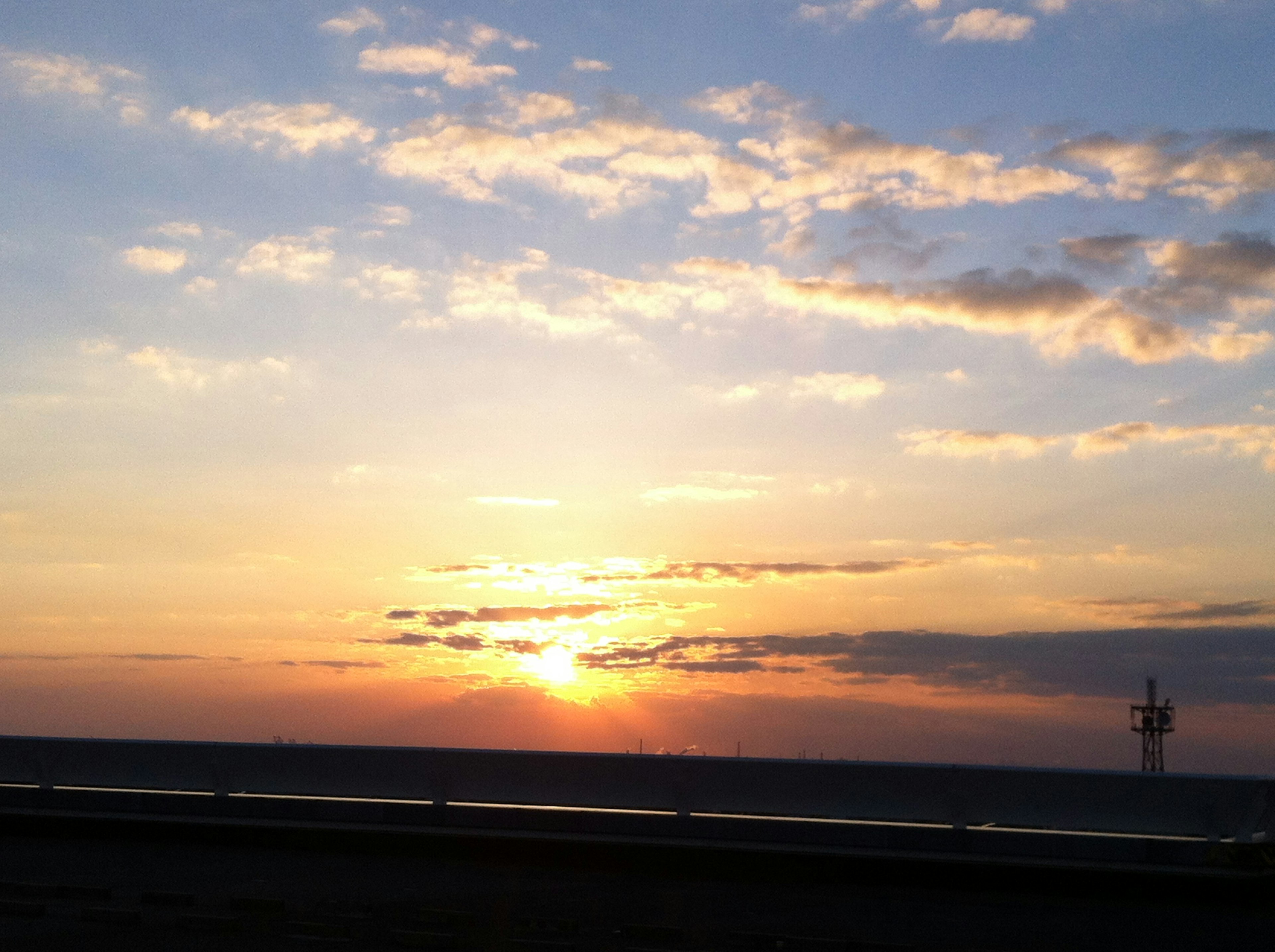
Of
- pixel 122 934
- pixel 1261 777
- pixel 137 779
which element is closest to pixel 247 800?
pixel 137 779

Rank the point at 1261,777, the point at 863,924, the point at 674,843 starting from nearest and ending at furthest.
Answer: the point at 863,924 < the point at 1261,777 < the point at 674,843

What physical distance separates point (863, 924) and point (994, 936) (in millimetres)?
1243

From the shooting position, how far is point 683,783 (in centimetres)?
1847

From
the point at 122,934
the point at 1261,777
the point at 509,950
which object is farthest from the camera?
the point at 1261,777

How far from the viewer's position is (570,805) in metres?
19.0

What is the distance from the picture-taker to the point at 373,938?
11883 mm

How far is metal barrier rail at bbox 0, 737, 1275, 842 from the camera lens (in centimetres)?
1656

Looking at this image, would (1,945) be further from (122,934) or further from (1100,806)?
(1100,806)

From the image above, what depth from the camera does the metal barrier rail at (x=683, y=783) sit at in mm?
16562

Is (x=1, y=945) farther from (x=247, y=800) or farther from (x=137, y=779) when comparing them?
(x=137, y=779)

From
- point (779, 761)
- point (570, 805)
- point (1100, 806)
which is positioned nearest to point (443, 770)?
point (570, 805)

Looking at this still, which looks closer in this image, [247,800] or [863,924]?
[863,924]

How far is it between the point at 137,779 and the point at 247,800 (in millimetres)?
2508

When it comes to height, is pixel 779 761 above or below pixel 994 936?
above
